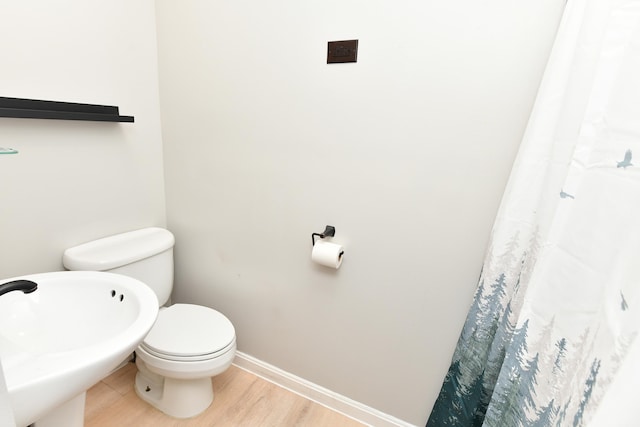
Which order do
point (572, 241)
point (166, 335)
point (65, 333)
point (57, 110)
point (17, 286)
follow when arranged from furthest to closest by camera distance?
point (166, 335) < point (57, 110) < point (65, 333) < point (17, 286) < point (572, 241)

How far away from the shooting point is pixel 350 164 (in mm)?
1260

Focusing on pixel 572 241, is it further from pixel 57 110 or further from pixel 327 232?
pixel 57 110

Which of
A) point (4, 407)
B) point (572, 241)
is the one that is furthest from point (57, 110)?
point (572, 241)

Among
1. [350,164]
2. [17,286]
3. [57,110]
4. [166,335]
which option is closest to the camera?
[17,286]

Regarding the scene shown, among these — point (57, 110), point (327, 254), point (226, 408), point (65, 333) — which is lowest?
point (226, 408)

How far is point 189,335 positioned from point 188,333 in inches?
0.7

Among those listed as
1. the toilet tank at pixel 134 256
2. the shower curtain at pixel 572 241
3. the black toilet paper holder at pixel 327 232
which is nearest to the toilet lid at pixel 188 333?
the toilet tank at pixel 134 256

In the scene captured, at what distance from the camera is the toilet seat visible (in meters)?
1.28

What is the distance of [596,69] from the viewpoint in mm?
706

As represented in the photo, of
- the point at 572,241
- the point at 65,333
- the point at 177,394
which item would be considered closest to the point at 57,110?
the point at 65,333

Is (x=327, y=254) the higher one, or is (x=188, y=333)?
(x=327, y=254)

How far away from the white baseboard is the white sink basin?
3.10 feet

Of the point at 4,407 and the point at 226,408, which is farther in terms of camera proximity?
the point at 226,408

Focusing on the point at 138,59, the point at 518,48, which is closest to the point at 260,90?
the point at 138,59
